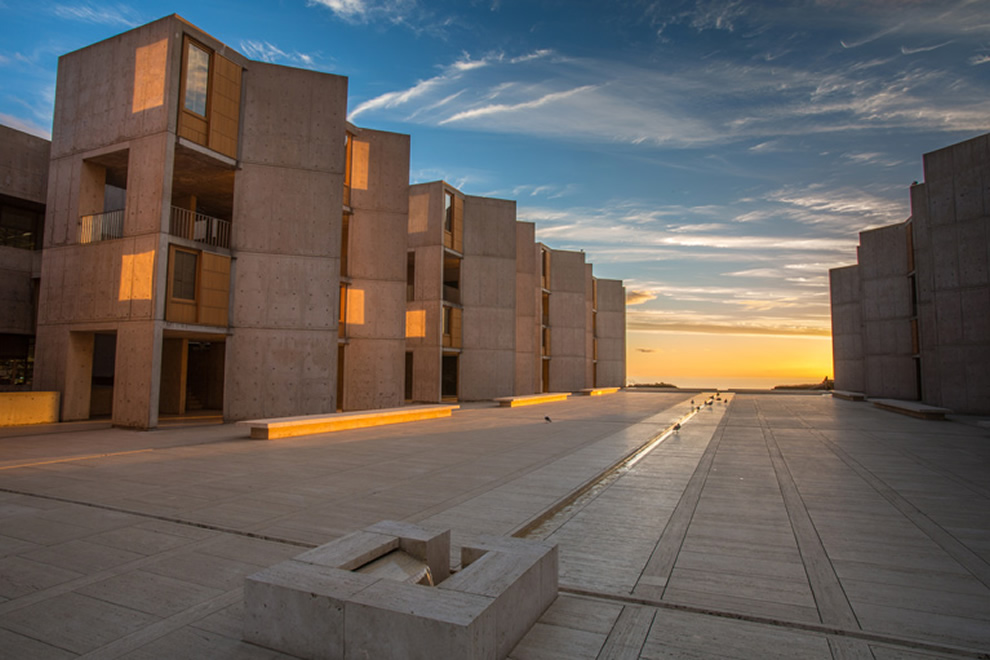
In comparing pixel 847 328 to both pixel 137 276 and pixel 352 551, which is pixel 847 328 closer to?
pixel 137 276

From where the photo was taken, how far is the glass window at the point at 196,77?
16469 millimetres

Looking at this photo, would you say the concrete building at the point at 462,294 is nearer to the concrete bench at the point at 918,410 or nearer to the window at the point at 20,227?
the window at the point at 20,227

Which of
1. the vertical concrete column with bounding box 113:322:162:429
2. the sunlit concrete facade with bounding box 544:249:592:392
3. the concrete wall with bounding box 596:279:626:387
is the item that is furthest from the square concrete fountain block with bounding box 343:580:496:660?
the concrete wall with bounding box 596:279:626:387

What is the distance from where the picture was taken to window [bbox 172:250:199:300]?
16.2 m

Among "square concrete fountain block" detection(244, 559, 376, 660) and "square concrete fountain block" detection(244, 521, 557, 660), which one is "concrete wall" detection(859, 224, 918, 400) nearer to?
"square concrete fountain block" detection(244, 521, 557, 660)

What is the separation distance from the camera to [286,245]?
18.5 m

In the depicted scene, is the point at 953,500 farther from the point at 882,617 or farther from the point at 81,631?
the point at 81,631

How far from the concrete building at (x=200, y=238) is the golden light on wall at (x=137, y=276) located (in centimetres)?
5

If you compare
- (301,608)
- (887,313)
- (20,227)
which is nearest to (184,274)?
(20,227)

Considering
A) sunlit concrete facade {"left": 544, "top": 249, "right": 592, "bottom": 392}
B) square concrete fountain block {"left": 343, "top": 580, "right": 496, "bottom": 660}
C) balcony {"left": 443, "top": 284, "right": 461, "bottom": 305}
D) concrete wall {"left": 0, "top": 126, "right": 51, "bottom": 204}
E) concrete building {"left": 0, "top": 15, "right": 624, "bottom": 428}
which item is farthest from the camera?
sunlit concrete facade {"left": 544, "top": 249, "right": 592, "bottom": 392}

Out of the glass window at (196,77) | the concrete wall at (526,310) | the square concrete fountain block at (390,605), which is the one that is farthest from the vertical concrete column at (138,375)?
the concrete wall at (526,310)

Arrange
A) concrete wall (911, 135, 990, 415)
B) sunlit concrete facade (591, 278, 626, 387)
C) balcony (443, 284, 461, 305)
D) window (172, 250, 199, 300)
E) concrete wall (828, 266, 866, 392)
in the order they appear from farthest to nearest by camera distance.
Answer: sunlit concrete facade (591, 278, 626, 387)
concrete wall (828, 266, 866, 392)
balcony (443, 284, 461, 305)
concrete wall (911, 135, 990, 415)
window (172, 250, 199, 300)

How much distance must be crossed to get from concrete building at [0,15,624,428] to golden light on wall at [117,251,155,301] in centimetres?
5

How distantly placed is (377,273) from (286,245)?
5285 mm
